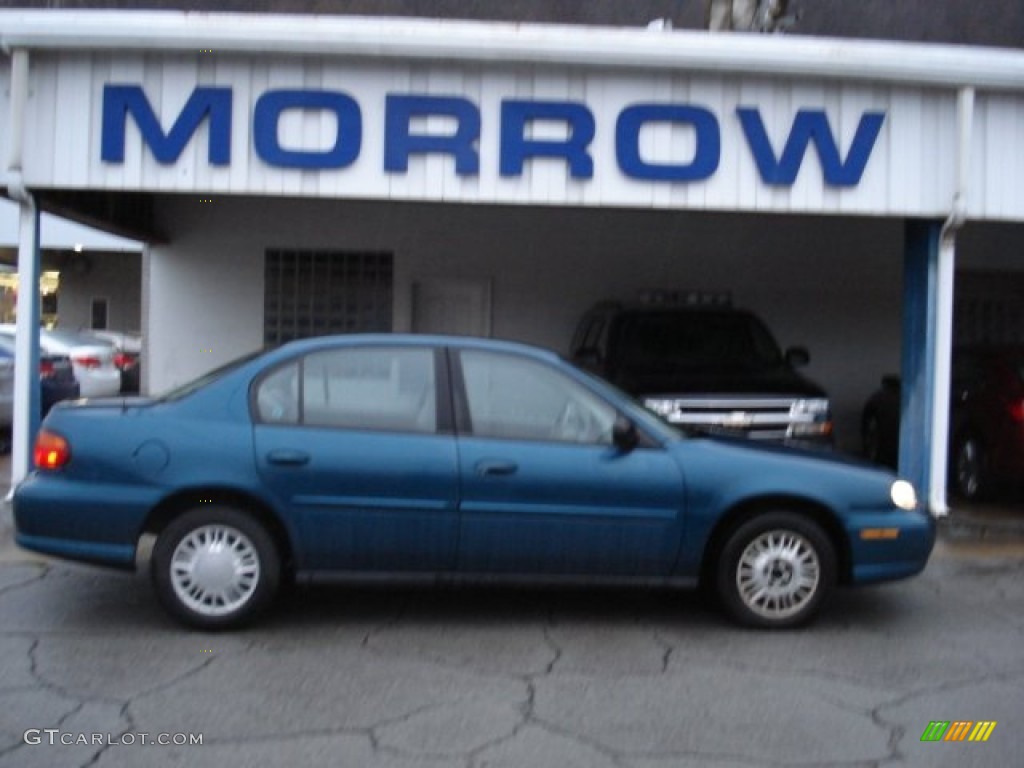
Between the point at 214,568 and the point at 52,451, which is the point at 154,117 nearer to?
the point at 52,451

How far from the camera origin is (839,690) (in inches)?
213

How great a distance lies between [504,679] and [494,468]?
42.1 inches

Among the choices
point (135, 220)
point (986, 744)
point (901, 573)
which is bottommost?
point (986, 744)

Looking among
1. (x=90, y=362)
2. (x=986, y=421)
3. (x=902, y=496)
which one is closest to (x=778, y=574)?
(x=902, y=496)

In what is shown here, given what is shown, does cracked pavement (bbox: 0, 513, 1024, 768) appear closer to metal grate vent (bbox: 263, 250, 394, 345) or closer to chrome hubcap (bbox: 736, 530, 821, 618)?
chrome hubcap (bbox: 736, 530, 821, 618)

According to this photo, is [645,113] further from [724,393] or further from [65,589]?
[65,589]

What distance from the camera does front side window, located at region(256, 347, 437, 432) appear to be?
6082 mm

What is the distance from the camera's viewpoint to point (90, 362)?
55.5ft

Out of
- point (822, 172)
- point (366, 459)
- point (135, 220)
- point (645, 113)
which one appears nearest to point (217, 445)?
point (366, 459)

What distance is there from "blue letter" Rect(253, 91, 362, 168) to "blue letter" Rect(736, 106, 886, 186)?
9.73 feet

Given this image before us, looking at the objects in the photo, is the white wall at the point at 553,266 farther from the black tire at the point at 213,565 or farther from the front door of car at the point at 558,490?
the black tire at the point at 213,565

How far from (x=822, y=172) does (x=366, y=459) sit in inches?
192

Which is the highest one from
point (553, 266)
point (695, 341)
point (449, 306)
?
point (553, 266)

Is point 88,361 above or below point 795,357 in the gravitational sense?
below
